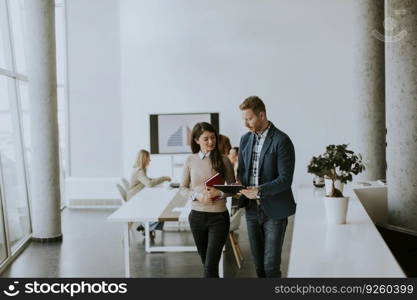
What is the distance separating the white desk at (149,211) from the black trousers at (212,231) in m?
0.90

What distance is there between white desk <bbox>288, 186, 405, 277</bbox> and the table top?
1.76 m

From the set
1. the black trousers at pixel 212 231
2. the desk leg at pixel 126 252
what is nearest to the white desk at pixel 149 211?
the desk leg at pixel 126 252

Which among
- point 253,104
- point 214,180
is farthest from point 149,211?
point 253,104

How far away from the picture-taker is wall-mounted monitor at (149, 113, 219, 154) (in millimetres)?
9781

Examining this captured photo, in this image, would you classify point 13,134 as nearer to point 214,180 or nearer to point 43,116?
point 43,116

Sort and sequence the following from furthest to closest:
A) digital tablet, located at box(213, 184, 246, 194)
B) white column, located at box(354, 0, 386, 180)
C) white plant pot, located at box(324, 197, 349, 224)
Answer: white column, located at box(354, 0, 386, 180), digital tablet, located at box(213, 184, 246, 194), white plant pot, located at box(324, 197, 349, 224)

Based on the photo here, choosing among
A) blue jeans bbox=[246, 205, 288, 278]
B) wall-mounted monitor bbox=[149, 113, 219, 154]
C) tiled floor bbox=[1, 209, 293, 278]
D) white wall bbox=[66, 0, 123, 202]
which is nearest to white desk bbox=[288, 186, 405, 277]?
blue jeans bbox=[246, 205, 288, 278]

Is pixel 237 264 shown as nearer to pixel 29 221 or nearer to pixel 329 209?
pixel 329 209

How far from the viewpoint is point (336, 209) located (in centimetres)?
299

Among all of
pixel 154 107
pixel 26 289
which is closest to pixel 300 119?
pixel 154 107

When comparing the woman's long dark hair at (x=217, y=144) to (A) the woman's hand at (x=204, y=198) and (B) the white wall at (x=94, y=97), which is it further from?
(B) the white wall at (x=94, y=97)

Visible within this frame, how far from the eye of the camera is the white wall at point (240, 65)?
9.45m

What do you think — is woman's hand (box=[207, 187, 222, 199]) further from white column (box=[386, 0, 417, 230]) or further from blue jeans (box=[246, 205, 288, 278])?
white column (box=[386, 0, 417, 230])

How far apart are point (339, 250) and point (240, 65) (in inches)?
297
